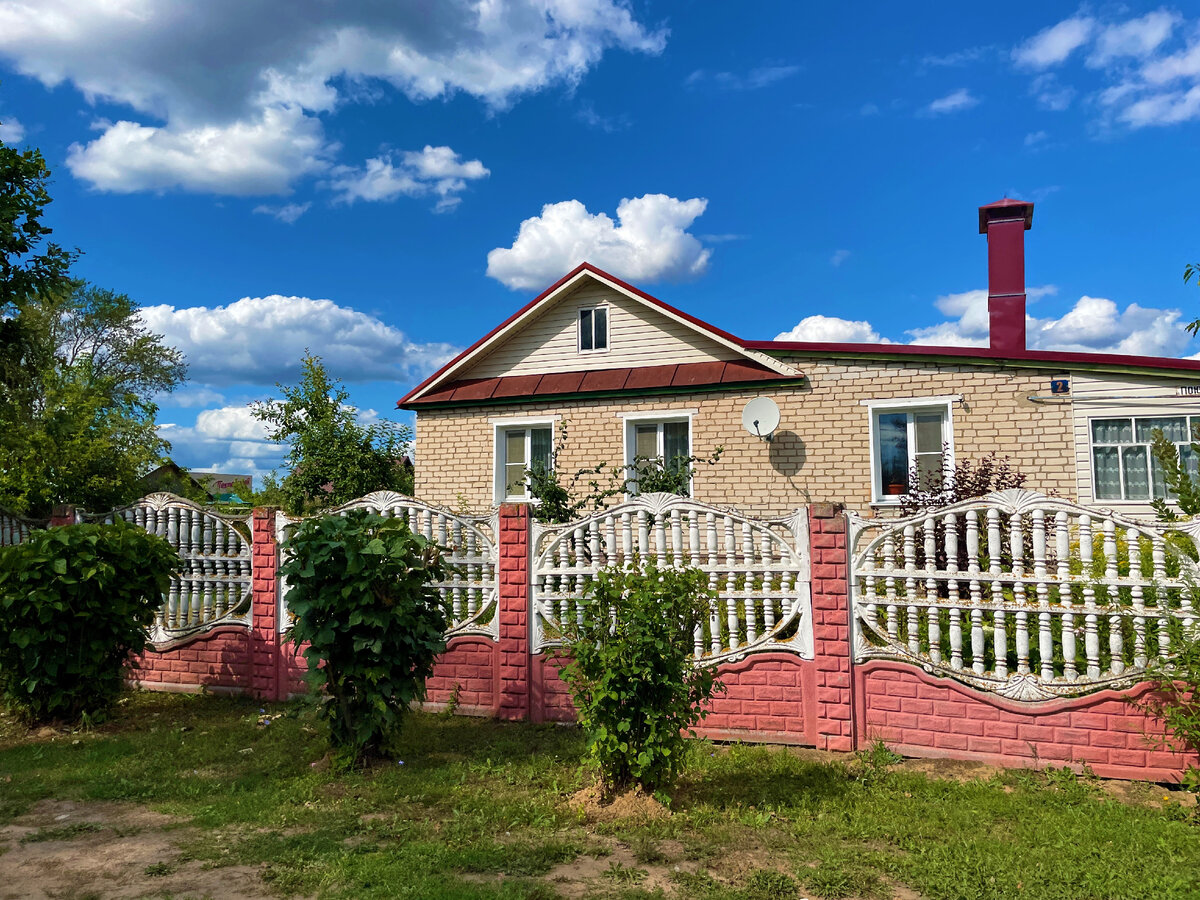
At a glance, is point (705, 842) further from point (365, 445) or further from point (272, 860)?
point (365, 445)

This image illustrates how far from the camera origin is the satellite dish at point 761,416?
10.7 meters

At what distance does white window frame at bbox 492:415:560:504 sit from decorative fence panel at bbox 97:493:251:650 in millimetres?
5026

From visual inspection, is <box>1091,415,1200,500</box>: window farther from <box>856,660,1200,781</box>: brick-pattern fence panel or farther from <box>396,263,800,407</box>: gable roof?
<box>856,660,1200,781</box>: brick-pattern fence panel

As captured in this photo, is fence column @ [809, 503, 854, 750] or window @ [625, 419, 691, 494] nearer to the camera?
fence column @ [809, 503, 854, 750]

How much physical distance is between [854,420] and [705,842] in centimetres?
753

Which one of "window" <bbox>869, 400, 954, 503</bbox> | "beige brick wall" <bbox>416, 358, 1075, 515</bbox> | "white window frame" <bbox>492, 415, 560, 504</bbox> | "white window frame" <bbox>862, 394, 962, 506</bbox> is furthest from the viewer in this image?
"white window frame" <bbox>492, 415, 560, 504</bbox>

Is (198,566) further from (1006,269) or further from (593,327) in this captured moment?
(1006,269)

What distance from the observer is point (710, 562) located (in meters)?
5.97

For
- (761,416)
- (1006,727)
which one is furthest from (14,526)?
(1006,727)

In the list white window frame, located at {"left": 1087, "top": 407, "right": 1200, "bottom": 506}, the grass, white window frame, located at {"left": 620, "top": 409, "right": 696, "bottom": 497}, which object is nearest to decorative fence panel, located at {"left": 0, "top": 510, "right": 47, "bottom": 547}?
the grass

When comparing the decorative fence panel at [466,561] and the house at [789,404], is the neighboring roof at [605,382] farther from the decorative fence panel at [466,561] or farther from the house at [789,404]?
the decorative fence panel at [466,561]

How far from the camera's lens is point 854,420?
417 inches

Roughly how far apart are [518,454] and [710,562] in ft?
23.4

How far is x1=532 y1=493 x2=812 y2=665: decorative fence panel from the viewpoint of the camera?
5754 mm
